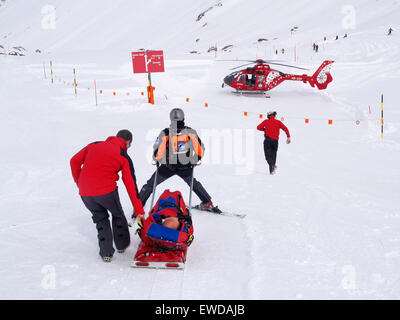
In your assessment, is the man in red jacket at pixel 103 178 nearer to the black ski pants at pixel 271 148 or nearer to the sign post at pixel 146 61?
the black ski pants at pixel 271 148

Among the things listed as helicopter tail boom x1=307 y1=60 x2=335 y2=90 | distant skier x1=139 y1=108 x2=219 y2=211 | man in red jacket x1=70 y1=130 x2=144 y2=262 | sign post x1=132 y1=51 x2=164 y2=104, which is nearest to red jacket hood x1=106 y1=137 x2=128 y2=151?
man in red jacket x1=70 y1=130 x2=144 y2=262

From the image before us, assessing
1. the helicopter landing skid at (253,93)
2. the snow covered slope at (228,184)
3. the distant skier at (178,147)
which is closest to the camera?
the snow covered slope at (228,184)

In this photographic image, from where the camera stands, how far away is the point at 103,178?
4.25 metres

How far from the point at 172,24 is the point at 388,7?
1683 inches

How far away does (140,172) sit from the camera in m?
8.62

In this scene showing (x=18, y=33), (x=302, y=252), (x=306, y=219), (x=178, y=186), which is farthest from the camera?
(x=18, y=33)

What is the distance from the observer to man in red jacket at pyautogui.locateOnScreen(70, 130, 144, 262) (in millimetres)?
4207

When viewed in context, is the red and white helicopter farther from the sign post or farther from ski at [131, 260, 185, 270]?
ski at [131, 260, 185, 270]

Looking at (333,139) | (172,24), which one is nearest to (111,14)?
(172,24)

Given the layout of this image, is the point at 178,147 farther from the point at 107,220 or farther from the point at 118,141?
the point at 107,220

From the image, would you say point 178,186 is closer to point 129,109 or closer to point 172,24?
point 129,109

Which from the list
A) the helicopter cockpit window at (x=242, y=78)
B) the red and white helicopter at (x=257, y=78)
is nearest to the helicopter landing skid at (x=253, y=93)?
the red and white helicopter at (x=257, y=78)

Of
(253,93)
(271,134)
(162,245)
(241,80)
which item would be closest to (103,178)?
(162,245)

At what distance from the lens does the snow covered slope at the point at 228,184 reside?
4117mm
